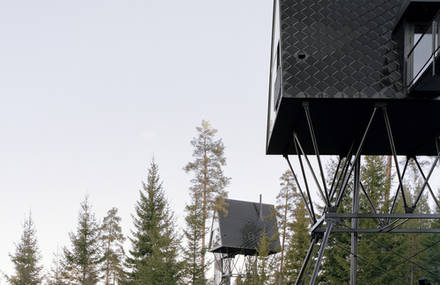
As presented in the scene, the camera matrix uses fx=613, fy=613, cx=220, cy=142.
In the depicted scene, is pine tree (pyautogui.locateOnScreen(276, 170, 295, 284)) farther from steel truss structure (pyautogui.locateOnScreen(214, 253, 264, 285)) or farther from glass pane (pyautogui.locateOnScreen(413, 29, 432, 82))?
glass pane (pyautogui.locateOnScreen(413, 29, 432, 82))

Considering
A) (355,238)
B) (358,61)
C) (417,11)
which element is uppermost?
(417,11)

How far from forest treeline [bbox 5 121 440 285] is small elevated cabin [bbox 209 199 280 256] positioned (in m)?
0.54

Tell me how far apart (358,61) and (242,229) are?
86.6 feet

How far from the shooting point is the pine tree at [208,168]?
1467 inches

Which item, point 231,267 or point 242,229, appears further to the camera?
point 242,229

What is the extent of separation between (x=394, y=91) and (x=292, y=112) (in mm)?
1934

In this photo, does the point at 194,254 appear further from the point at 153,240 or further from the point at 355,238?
the point at 355,238

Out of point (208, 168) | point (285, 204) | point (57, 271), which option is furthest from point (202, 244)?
point (57, 271)

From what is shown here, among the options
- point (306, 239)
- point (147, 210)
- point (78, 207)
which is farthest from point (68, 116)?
point (306, 239)

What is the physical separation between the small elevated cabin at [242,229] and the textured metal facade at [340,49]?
23595 mm

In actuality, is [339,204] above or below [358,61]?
below

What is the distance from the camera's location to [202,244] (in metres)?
33.2

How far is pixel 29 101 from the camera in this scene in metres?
35.2

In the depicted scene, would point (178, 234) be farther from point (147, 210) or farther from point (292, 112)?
point (292, 112)
